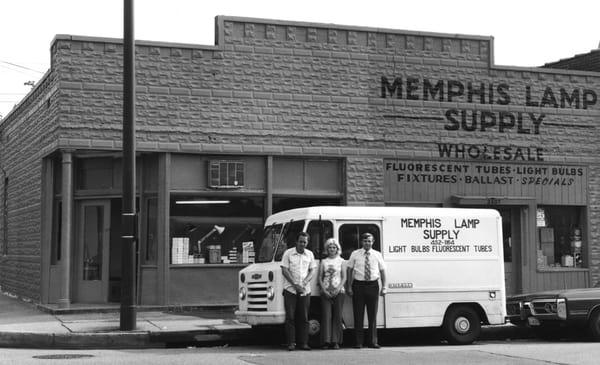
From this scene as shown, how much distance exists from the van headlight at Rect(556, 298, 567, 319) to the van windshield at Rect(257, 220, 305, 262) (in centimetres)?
477

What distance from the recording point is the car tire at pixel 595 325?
1413 centimetres

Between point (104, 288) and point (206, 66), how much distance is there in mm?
5386

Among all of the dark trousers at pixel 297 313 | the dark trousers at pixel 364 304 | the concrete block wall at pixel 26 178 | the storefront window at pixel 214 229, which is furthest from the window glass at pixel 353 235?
the concrete block wall at pixel 26 178

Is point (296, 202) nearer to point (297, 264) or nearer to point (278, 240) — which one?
point (278, 240)

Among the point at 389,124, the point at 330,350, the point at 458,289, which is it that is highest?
the point at 389,124

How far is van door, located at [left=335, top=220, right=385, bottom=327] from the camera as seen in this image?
527 inches

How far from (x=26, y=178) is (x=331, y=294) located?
11623 millimetres

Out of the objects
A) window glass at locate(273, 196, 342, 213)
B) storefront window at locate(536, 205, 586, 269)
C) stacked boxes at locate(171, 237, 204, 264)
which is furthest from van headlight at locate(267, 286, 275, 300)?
storefront window at locate(536, 205, 586, 269)

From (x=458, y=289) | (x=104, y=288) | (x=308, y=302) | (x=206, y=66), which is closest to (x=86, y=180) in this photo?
(x=104, y=288)

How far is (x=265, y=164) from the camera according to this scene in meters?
18.1

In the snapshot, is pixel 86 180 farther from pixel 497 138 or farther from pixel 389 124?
pixel 497 138

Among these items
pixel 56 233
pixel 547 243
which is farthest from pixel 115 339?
pixel 547 243

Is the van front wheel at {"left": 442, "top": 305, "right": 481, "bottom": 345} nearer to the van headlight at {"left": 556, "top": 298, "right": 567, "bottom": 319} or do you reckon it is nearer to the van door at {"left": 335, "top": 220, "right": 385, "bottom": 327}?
the van door at {"left": 335, "top": 220, "right": 385, "bottom": 327}

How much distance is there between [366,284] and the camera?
1298 centimetres
